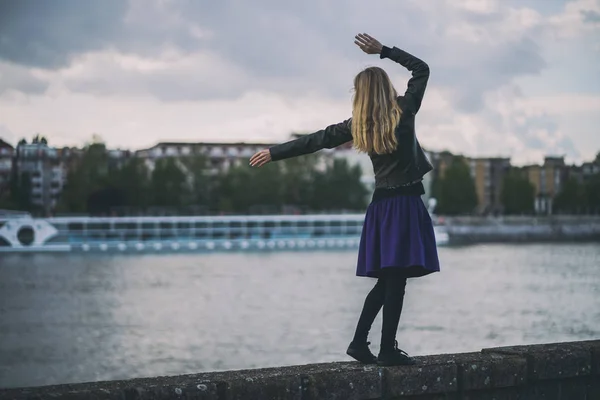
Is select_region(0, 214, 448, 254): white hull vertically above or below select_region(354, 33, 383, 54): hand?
below

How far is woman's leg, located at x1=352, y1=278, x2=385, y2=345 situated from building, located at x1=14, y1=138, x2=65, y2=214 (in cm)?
13893

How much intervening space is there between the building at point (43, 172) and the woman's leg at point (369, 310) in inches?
5470

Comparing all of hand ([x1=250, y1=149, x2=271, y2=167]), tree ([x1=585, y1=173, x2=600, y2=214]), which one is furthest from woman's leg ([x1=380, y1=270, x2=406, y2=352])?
tree ([x1=585, y1=173, x2=600, y2=214])

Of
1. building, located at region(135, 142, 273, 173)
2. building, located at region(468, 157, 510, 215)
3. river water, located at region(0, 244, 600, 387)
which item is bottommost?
river water, located at region(0, 244, 600, 387)

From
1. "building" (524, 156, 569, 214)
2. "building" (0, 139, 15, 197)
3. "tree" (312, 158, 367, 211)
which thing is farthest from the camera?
"building" (524, 156, 569, 214)

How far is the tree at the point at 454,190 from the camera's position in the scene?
5384 inches

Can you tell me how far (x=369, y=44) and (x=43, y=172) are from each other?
149193mm

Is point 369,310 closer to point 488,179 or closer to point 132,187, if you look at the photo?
point 132,187

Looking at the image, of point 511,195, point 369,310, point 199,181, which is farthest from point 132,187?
point 369,310

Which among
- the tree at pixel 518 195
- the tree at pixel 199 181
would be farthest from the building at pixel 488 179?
the tree at pixel 199 181

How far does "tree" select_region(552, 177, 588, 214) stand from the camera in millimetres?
149375

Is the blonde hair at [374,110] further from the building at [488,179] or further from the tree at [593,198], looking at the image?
the building at [488,179]

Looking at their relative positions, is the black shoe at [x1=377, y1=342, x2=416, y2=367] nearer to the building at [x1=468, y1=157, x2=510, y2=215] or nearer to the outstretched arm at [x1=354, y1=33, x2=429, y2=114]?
the outstretched arm at [x1=354, y1=33, x2=429, y2=114]

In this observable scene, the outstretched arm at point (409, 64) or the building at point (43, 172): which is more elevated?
the building at point (43, 172)
